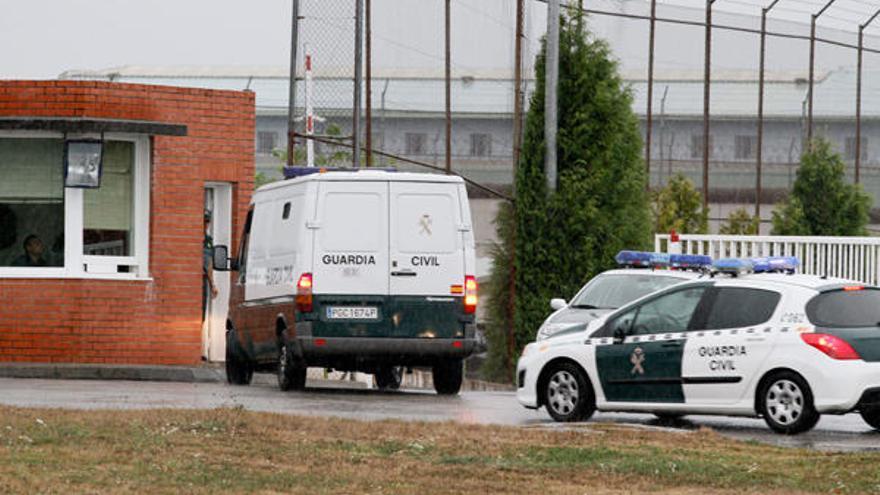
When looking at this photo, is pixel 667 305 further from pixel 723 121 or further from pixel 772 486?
pixel 723 121

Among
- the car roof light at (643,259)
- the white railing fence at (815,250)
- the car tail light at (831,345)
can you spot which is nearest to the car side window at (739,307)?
the car tail light at (831,345)

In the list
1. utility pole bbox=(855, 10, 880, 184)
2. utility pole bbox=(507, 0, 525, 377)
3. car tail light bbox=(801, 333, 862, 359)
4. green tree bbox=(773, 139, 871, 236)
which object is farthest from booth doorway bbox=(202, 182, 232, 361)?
utility pole bbox=(855, 10, 880, 184)

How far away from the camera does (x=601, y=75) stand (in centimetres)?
3105

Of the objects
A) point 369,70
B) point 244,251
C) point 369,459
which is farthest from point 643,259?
point 369,459

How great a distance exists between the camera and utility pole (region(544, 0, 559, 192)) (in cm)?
3005

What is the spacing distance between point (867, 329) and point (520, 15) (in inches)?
518

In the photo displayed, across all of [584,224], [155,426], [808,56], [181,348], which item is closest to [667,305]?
[155,426]

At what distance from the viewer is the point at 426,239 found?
853 inches

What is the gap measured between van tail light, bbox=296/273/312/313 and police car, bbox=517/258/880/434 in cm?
294

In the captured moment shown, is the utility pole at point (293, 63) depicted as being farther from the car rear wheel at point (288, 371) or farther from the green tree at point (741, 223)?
the green tree at point (741, 223)

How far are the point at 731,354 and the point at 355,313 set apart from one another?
5.04 m

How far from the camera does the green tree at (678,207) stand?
39531 mm

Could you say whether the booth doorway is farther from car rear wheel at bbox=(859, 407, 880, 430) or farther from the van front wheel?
car rear wheel at bbox=(859, 407, 880, 430)

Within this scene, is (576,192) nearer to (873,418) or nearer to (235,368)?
(235,368)
